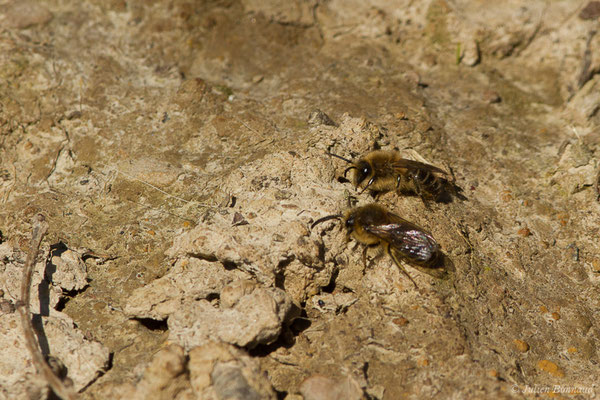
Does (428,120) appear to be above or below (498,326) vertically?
above

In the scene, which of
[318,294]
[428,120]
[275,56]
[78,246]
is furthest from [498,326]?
[275,56]

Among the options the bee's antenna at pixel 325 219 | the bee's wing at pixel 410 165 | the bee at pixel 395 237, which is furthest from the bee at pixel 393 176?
the bee's antenna at pixel 325 219

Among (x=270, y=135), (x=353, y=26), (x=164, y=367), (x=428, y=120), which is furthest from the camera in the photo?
(x=353, y=26)

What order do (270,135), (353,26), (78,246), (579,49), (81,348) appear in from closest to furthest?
1. (81,348)
2. (78,246)
3. (270,135)
4. (579,49)
5. (353,26)

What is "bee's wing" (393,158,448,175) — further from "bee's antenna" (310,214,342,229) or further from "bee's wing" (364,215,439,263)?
"bee's antenna" (310,214,342,229)

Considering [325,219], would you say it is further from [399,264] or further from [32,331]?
[32,331]

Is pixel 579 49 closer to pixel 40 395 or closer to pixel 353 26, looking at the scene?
pixel 353 26

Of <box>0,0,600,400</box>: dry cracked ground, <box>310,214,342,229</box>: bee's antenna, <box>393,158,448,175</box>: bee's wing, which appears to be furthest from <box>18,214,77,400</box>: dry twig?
<box>393,158,448,175</box>: bee's wing
